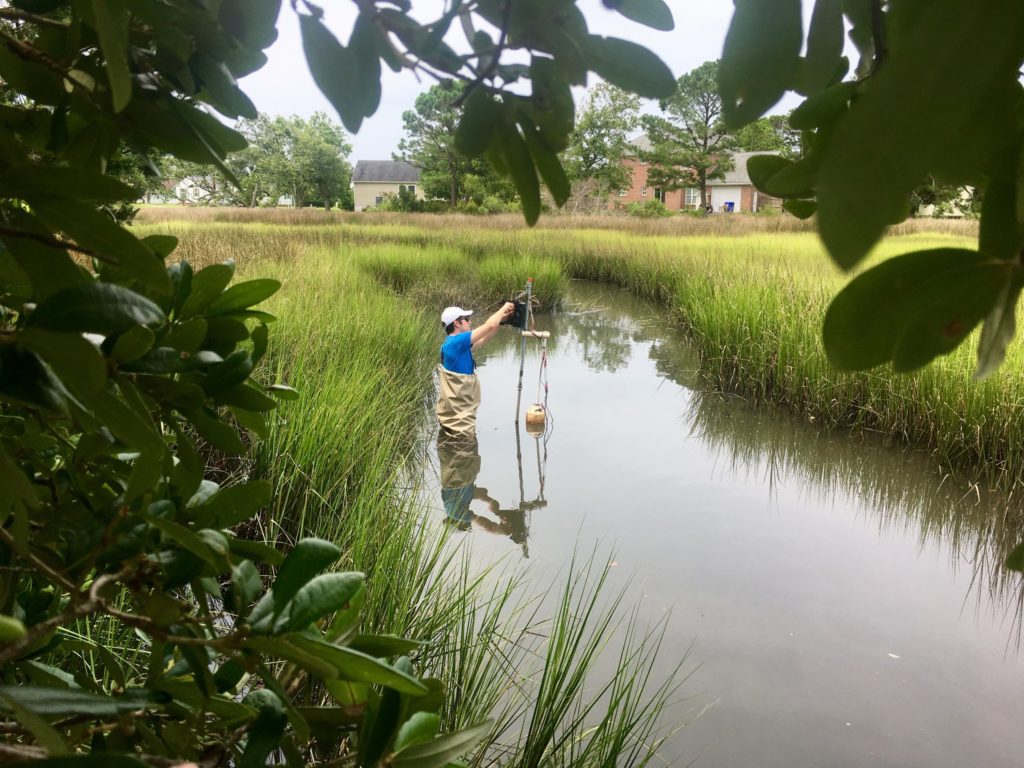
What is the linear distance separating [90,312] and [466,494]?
414cm

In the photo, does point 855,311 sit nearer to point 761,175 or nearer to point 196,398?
point 761,175

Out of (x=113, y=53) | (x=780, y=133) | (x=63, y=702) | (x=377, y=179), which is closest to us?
(x=113, y=53)

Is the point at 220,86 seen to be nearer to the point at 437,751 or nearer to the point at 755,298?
the point at 437,751

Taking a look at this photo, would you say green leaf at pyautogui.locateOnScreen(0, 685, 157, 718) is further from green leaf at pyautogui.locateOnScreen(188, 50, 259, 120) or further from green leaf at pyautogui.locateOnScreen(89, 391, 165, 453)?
green leaf at pyautogui.locateOnScreen(188, 50, 259, 120)

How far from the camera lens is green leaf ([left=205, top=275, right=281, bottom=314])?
0.56 m

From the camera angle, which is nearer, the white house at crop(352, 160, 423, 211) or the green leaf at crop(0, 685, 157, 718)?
the green leaf at crop(0, 685, 157, 718)

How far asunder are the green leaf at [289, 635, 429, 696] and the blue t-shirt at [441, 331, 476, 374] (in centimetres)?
450

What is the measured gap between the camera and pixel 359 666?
13.9 inches

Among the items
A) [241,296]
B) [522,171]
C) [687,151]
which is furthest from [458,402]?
[687,151]

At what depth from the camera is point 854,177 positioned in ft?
0.54

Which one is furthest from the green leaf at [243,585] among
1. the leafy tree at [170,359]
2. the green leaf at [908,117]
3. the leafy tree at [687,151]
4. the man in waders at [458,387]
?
the leafy tree at [687,151]

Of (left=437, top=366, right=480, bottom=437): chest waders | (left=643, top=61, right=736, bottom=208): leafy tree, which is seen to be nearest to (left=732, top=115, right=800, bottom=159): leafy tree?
(left=437, top=366, right=480, bottom=437): chest waders

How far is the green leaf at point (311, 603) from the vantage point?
0.38 metres

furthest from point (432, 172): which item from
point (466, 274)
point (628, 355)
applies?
point (628, 355)
